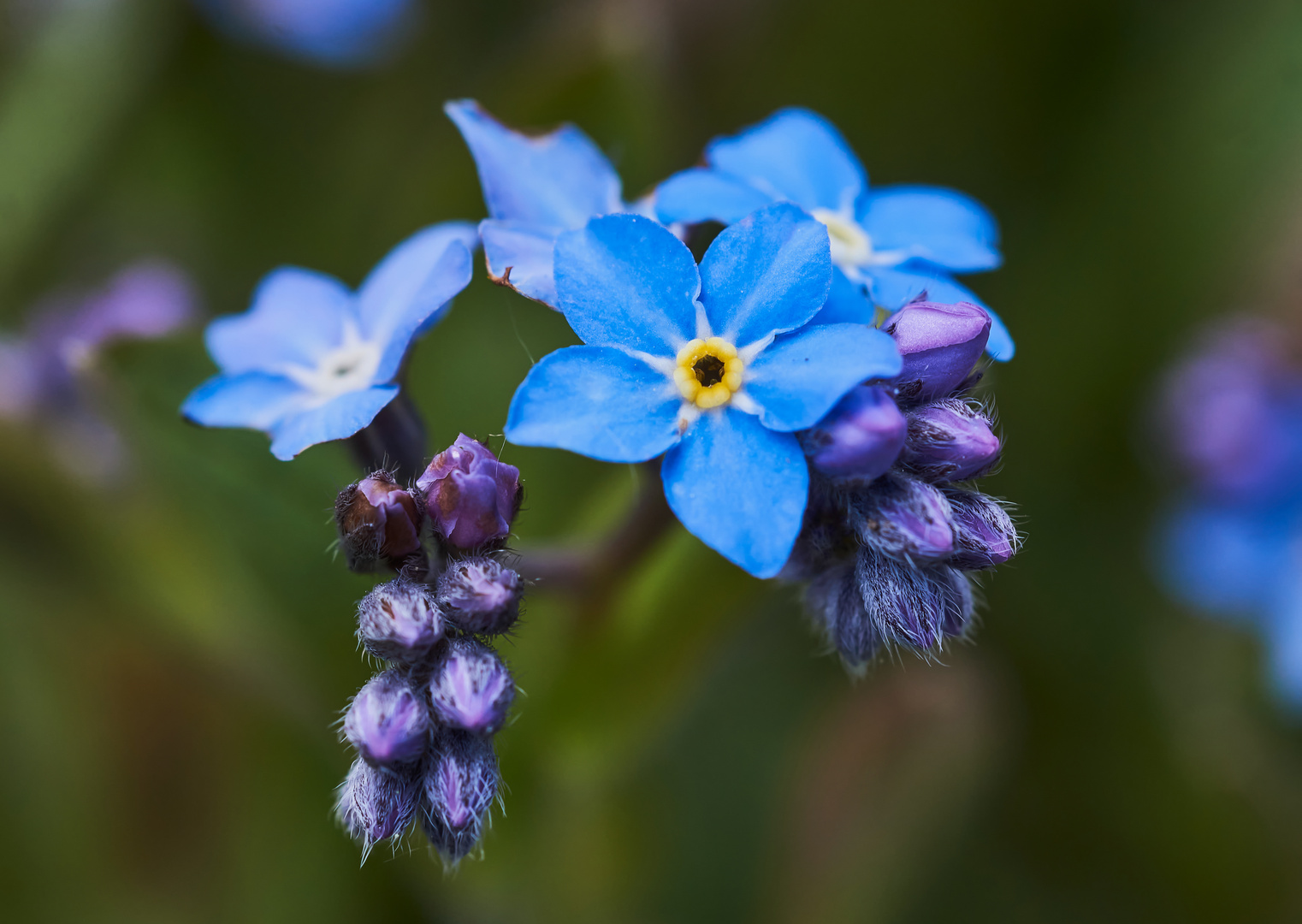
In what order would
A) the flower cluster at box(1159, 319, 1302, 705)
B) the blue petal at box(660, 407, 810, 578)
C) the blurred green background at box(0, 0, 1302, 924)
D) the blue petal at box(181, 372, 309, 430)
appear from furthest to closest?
the flower cluster at box(1159, 319, 1302, 705)
the blurred green background at box(0, 0, 1302, 924)
the blue petal at box(181, 372, 309, 430)
the blue petal at box(660, 407, 810, 578)

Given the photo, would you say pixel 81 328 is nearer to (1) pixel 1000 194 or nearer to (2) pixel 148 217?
(2) pixel 148 217

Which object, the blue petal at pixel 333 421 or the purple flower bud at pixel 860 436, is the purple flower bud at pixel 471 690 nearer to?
the blue petal at pixel 333 421

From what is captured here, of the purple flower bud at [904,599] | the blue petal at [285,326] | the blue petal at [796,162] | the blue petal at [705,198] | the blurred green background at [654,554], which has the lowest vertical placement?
the blurred green background at [654,554]

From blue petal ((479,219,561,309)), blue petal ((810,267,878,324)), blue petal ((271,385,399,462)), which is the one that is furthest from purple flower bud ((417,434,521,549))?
blue petal ((810,267,878,324))

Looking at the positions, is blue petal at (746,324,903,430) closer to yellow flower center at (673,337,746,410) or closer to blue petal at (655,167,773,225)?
yellow flower center at (673,337,746,410)

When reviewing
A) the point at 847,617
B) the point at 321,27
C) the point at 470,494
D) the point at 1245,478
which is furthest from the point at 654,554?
the point at 321,27

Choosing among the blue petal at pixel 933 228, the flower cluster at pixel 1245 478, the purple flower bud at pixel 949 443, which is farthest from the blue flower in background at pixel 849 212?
the flower cluster at pixel 1245 478
